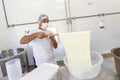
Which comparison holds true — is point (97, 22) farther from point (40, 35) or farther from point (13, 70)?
→ point (13, 70)

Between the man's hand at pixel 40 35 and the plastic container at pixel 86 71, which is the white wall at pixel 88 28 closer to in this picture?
the man's hand at pixel 40 35

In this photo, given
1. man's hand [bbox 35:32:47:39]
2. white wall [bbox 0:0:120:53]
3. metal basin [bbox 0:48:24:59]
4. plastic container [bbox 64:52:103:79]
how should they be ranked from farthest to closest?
white wall [bbox 0:0:120:53]
metal basin [bbox 0:48:24:59]
man's hand [bbox 35:32:47:39]
plastic container [bbox 64:52:103:79]

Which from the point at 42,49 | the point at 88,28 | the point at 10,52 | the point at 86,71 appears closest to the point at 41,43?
the point at 42,49

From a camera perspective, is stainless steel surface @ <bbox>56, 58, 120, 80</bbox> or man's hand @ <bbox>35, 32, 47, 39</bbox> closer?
stainless steel surface @ <bbox>56, 58, 120, 80</bbox>

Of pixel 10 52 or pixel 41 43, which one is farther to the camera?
pixel 10 52

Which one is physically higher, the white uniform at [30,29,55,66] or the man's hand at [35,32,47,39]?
the man's hand at [35,32,47,39]

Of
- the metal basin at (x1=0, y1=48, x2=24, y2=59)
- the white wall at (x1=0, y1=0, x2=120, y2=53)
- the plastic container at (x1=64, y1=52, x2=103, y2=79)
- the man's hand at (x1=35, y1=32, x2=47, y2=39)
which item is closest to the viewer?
the plastic container at (x1=64, y1=52, x2=103, y2=79)

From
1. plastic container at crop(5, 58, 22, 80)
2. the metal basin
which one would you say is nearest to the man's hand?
plastic container at crop(5, 58, 22, 80)

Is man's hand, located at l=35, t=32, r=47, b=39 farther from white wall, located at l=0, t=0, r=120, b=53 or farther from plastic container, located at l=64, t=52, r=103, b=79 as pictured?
white wall, located at l=0, t=0, r=120, b=53

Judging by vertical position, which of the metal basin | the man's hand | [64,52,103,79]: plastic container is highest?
the man's hand

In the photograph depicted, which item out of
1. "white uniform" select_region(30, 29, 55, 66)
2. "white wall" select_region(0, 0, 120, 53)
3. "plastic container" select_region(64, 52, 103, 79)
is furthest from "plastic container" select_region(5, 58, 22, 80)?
"white wall" select_region(0, 0, 120, 53)

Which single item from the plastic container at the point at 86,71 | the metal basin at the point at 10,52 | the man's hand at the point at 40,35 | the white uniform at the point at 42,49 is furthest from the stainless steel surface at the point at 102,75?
the metal basin at the point at 10,52

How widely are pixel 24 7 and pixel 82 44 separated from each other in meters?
1.46

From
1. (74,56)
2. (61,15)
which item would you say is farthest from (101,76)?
(61,15)
